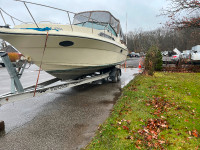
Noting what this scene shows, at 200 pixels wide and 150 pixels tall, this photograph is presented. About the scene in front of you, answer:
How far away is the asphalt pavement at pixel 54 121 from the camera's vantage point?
2.93 metres

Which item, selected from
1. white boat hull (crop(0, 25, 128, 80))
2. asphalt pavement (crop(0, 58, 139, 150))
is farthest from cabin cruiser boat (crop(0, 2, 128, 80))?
asphalt pavement (crop(0, 58, 139, 150))

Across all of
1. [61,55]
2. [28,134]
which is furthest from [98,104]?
[28,134]

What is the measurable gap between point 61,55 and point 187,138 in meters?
3.75

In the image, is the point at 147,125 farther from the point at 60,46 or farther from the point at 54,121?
the point at 60,46

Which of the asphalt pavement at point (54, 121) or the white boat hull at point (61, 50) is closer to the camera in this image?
the asphalt pavement at point (54, 121)

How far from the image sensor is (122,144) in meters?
2.71

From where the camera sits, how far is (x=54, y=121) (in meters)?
3.87

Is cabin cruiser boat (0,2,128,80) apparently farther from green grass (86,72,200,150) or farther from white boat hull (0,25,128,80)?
green grass (86,72,200,150)

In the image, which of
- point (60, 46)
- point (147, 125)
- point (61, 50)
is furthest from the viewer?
point (61, 50)

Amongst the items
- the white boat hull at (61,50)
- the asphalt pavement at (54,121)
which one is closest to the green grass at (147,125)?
the asphalt pavement at (54,121)

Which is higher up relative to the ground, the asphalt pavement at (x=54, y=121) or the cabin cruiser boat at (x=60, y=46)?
the cabin cruiser boat at (x=60, y=46)

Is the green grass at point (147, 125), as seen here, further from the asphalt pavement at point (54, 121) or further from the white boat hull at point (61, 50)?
the white boat hull at point (61, 50)

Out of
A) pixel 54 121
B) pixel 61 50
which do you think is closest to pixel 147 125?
pixel 54 121

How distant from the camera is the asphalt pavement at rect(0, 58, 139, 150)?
2.93 metres
